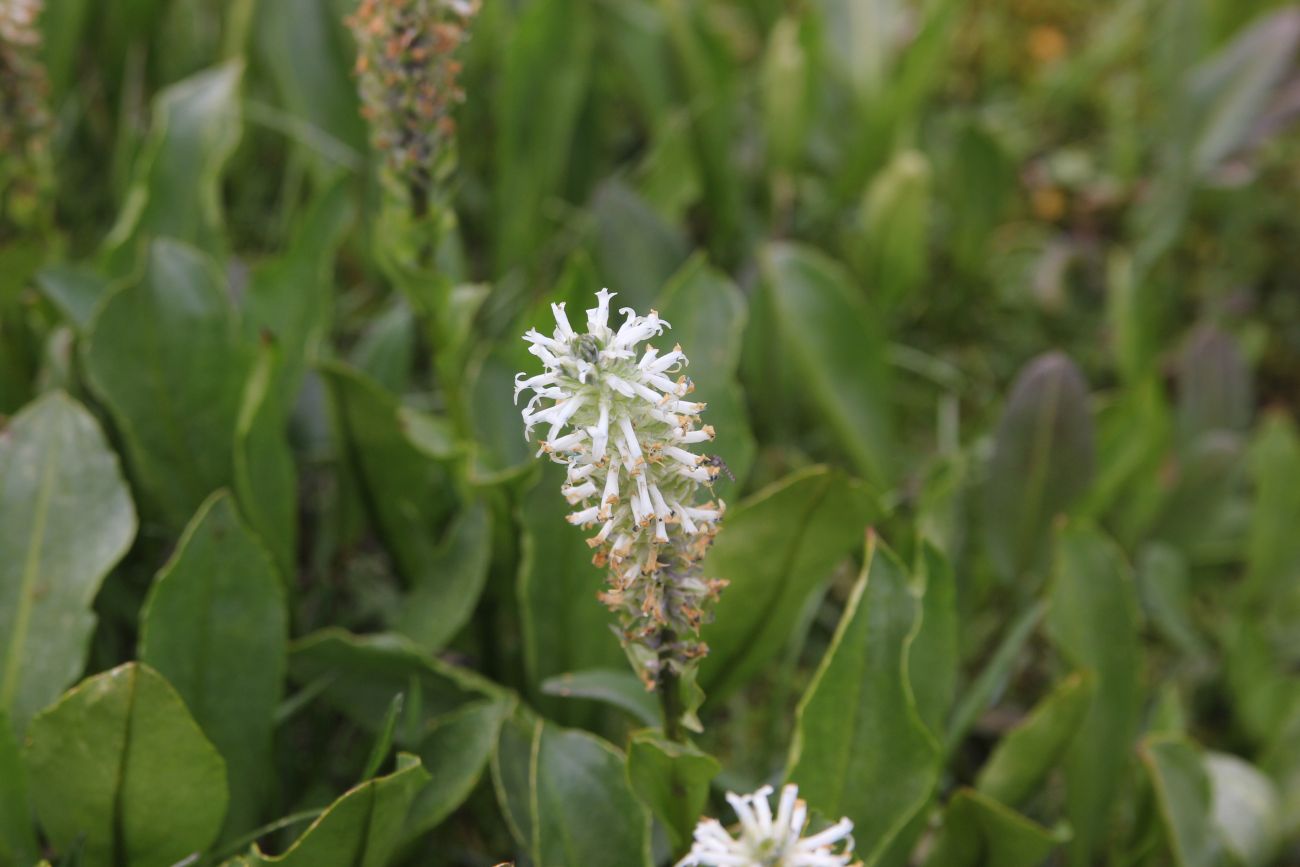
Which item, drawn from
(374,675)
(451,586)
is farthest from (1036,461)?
(374,675)

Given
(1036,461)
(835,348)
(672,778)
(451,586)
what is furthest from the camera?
(835,348)

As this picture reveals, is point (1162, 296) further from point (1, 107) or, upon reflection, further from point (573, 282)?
point (1, 107)

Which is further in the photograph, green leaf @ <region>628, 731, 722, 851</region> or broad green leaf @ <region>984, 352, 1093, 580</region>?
broad green leaf @ <region>984, 352, 1093, 580</region>

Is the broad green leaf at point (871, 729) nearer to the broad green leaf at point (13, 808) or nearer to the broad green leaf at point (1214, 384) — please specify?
the broad green leaf at point (13, 808)

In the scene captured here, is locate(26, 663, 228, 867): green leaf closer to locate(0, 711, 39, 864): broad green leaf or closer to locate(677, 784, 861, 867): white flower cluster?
locate(0, 711, 39, 864): broad green leaf

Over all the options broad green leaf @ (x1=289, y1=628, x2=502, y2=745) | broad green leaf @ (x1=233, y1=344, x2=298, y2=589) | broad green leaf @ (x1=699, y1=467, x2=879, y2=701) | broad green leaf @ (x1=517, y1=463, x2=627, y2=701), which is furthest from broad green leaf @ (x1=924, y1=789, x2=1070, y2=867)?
broad green leaf @ (x1=233, y1=344, x2=298, y2=589)

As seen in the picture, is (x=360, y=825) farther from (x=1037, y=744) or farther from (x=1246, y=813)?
(x=1246, y=813)
